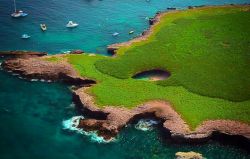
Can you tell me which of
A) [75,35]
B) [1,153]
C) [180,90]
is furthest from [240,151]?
[75,35]

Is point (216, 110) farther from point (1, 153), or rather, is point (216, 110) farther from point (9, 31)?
point (9, 31)

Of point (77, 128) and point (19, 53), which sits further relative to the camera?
point (19, 53)

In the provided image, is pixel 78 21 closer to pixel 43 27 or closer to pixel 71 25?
pixel 71 25

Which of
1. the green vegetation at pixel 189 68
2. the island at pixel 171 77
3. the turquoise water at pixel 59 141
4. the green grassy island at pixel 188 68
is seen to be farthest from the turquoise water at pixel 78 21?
the turquoise water at pixel 59 141

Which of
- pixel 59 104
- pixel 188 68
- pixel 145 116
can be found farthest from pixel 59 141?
pixel 188 68

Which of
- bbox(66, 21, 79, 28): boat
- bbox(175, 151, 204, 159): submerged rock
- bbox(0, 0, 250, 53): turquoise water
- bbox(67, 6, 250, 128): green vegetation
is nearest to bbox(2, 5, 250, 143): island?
bbox(67, 6, 250, 128): green vegetation

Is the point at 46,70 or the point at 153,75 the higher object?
the point at 46,70

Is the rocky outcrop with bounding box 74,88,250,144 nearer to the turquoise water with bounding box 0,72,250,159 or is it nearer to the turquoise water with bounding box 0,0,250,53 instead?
the turquoise water with bounding box 0,72,250,159

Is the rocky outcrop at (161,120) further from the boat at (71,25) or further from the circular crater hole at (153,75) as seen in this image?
the boat at (71,25)

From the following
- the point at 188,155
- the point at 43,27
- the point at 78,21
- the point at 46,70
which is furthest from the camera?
the point at 78,21
